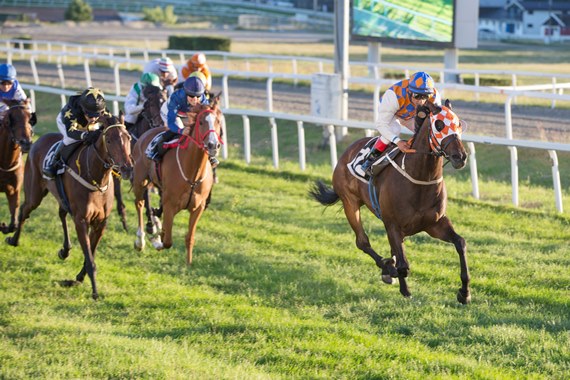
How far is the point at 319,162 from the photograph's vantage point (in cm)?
1569

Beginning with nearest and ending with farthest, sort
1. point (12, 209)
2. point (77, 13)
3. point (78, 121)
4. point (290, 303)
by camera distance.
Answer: point (290, 303) < point (78, 121) < point (12, 209) < point (77, 13)

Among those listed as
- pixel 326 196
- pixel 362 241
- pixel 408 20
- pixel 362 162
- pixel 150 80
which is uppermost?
pixel 408 20

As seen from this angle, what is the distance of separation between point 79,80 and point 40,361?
19.6 meters

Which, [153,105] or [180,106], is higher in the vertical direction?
[180,106]

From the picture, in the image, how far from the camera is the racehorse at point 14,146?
10.0 meters

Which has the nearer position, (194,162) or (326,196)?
(194,162)

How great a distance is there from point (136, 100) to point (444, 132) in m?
5.48

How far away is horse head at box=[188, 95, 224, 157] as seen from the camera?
866 centimetres

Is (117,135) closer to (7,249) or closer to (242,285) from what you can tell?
(242,285)

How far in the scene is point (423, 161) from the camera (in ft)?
24.3

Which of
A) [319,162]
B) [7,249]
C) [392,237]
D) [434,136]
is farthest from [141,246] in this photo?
[319,162]

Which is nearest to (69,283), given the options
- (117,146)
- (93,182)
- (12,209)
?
(93,182)

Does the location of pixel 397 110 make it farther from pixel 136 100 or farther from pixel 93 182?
pixel 136 100

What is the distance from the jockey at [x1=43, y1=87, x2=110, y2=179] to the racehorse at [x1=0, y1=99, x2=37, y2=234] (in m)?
0.84
